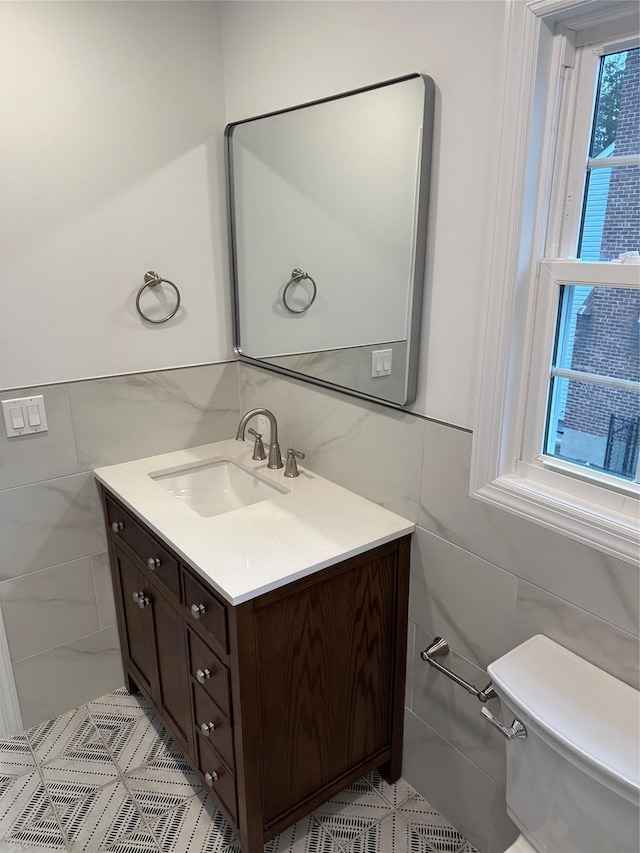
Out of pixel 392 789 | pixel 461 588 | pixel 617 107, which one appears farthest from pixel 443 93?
pixel 392 789

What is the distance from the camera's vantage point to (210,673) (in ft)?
4.96

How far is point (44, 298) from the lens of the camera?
5.84 feet

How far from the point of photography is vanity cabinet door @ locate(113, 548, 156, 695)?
72.7 inches

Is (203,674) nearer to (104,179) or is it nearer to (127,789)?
(127,789)

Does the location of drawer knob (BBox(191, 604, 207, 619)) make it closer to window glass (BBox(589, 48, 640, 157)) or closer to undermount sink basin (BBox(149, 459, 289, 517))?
undermount sink basin (BBox(149, 459, 289, 517))

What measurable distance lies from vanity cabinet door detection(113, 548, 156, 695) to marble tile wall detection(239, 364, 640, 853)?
0.65 meters

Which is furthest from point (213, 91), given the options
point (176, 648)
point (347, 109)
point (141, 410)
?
point (176, 648)

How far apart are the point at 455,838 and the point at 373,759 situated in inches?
11.4

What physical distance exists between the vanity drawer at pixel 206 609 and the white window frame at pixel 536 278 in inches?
26.1

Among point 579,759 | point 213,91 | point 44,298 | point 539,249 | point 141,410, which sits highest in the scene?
point 213,91

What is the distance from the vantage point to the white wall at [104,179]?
167cm

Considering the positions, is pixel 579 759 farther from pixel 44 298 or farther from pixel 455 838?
pixel 44 298

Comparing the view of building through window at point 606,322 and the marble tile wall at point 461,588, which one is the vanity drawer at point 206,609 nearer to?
the marble tile wall at point 461,588

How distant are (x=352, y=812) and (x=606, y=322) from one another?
150 cm
